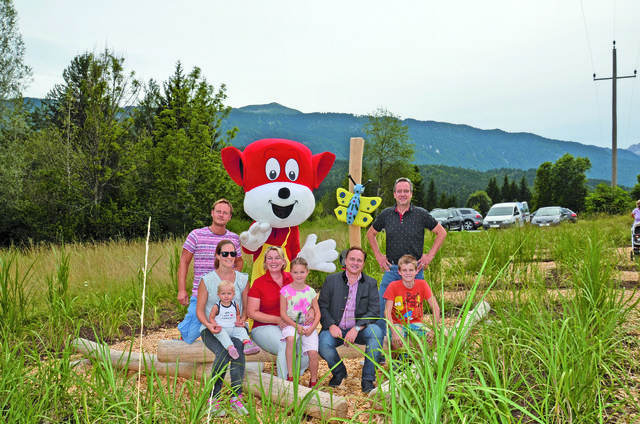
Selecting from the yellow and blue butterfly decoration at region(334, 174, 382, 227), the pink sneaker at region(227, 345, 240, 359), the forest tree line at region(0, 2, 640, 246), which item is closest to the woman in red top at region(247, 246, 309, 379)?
the pink sneaker at region(227, 345, 240, 359)

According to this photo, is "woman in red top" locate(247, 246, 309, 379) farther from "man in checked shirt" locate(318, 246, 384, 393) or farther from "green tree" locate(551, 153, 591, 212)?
"green tree" locate(551, 153, 591, 212)

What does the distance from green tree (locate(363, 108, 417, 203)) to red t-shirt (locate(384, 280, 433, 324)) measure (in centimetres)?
3025

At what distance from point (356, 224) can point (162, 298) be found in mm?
2811

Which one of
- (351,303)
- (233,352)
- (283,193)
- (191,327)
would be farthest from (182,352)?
(283,193)

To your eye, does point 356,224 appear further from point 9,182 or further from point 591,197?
point 591,197

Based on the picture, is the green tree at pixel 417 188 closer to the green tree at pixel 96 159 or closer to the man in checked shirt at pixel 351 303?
the green tree at pixel 96 159

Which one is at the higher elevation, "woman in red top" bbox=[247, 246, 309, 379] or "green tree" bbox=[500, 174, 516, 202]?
"green tree" bbox=[500, 174, 516, 202]

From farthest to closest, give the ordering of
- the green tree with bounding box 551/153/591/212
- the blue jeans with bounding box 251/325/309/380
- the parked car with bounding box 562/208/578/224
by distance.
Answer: the green tree with bounding box 551/153/591/212
the parked car with bounding box 562/208/578/224
the blue jeans with bounding box 251/325/309/380

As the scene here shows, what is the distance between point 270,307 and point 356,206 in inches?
66.4

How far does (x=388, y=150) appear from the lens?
1371 inches

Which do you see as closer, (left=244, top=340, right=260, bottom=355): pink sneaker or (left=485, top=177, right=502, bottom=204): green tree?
(left=244, top=340, right=260, bottom=355): pink sneaker

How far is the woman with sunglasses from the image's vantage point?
3.17 m

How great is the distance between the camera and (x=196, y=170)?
13.2 m

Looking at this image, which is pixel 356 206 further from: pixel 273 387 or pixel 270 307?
pixel 273 387
